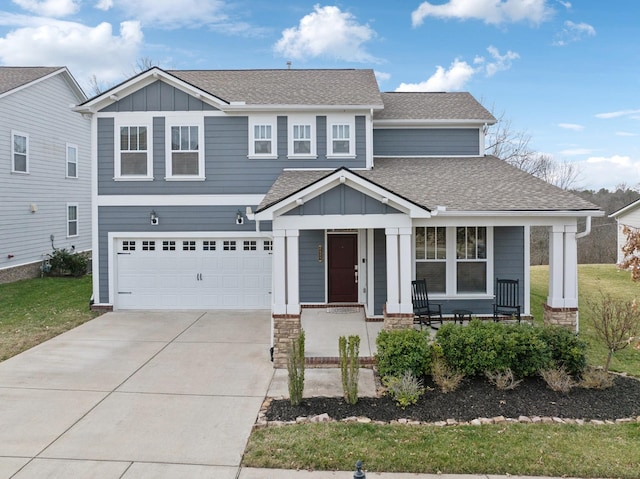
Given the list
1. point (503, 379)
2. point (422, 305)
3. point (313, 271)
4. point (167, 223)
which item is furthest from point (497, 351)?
point (167, 223)

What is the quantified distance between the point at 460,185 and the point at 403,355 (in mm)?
5308

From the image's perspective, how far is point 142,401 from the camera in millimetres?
7199

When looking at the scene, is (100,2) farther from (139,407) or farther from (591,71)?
(591,71)

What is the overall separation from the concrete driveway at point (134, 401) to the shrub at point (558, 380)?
446 cm

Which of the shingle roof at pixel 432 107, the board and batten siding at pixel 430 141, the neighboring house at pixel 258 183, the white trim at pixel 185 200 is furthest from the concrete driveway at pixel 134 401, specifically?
the shingle roof at pixel 432 107

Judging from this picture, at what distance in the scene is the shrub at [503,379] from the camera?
289 inches

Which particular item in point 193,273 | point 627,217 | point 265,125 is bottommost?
point 193,273

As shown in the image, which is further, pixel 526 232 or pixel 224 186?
pixel 224 186

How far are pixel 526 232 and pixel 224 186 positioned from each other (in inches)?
319

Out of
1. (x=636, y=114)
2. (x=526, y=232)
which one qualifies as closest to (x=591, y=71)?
(x=636, y=114)

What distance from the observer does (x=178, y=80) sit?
42.2 feet

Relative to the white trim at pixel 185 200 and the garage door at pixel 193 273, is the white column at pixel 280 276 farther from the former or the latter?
the garage door at pixel 193 273

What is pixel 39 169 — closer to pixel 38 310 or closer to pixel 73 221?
pixel 73 221

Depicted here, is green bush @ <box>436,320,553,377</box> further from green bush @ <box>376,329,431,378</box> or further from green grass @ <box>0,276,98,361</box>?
green grass @ <box>0,276,98,361</box>
